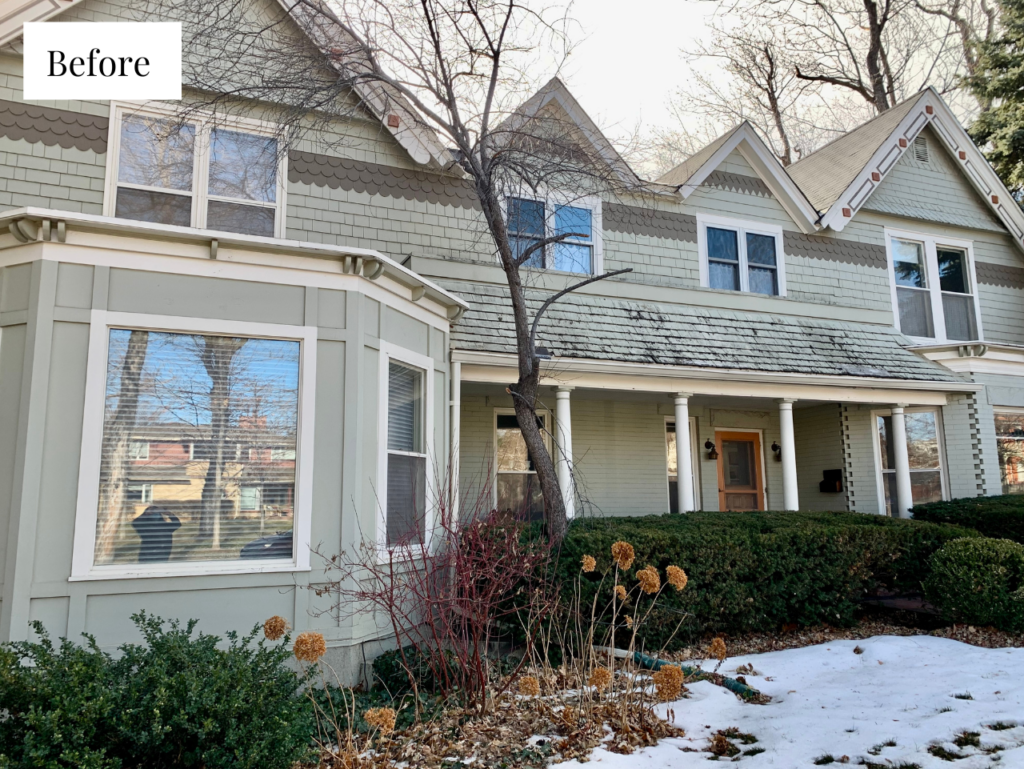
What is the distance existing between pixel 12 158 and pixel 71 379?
13.0 ft

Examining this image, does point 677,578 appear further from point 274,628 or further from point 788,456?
point 788,456

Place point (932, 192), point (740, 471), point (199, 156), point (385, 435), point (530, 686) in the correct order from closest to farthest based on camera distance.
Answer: point (530, 686)
point (385, 435)
point (199, 156)
point (740, 471)
point (932, 192)

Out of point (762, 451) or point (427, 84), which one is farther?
point (762, 451)

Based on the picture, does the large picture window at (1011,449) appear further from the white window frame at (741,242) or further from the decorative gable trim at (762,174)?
the decorative gable trim at (762,174)

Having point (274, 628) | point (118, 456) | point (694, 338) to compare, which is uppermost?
point (694, 338)

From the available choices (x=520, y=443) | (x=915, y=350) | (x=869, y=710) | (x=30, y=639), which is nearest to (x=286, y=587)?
(x=30, y=639)

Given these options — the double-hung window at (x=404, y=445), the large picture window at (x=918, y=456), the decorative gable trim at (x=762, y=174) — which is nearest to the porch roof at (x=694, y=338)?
the large picture window at (x=918, y=456)

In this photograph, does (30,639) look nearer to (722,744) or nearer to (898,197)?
(722,744)

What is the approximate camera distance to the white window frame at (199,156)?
8227 millimetres

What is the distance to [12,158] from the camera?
7992mm

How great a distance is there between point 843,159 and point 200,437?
12.7 metres

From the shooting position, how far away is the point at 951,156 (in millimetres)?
13539

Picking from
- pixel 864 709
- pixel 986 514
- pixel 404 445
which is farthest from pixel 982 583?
pixel 404 445

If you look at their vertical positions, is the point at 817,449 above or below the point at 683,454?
above
